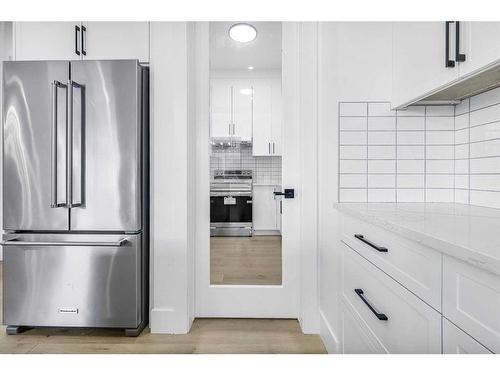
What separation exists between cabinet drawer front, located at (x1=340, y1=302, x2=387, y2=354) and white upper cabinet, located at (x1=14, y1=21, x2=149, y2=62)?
1.80 metres

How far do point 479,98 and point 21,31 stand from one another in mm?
2588

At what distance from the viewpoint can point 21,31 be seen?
2.03 meters

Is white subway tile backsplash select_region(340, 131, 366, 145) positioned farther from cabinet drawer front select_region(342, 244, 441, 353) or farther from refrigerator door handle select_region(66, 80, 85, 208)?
refrigerator door handle select_region(66, 80, 85, 208)

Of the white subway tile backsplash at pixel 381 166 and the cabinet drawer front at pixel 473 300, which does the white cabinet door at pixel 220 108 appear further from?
the cabinet drawer front at pixel 473 300

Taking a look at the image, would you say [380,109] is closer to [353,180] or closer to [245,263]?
[353,180]

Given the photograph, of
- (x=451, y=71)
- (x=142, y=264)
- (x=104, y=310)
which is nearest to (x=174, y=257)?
(x=142, y=264)

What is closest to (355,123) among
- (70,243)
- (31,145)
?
(70,243)

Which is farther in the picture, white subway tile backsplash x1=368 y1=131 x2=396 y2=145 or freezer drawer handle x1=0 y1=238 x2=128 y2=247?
freezer drawer handle x1=0 y1=238 x2=128 y2=247

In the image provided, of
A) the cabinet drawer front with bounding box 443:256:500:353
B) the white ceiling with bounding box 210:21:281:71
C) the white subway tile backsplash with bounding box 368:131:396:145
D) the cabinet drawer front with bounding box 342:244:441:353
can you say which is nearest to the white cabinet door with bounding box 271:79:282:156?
the white ceiling with bounding box 210:21:281:71

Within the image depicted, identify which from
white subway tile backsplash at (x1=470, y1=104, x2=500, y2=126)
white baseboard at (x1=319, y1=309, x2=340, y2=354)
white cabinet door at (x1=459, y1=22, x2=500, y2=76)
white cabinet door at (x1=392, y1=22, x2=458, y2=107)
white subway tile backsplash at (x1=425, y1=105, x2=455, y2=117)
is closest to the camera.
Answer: white cabinet door at (x1=459, y1=22, x2=500, y2=76)

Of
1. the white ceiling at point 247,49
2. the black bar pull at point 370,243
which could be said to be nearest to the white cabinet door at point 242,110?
the white ceiling at point 247,49

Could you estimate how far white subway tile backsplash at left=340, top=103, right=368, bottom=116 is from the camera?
1759 millimetres

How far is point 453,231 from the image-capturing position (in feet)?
2.83

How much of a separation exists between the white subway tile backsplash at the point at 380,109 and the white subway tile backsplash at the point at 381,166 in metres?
0.25
